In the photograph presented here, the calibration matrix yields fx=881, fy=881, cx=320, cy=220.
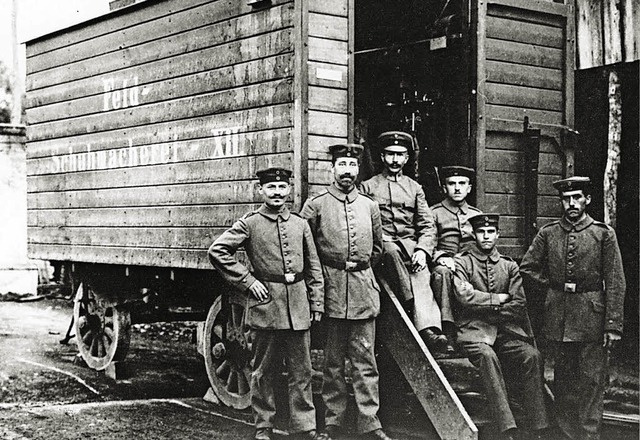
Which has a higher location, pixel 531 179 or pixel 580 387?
pixel 531 179

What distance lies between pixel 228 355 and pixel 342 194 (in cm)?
198

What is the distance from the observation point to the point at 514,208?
24.4 feet

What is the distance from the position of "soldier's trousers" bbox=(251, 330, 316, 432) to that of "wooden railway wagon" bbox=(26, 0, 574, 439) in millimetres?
638

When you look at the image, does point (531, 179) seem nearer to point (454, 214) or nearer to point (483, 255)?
point (454, 214)

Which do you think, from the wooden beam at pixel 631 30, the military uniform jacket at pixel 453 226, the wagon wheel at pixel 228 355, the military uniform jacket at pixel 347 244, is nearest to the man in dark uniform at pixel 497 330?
the military uniform jacket at pixel 453 226

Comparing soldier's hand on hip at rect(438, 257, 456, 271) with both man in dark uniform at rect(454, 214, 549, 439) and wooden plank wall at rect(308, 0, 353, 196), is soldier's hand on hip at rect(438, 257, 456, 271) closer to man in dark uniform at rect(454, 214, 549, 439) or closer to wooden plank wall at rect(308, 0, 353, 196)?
man in dark uniform at rect(454, 214, 549, 439)

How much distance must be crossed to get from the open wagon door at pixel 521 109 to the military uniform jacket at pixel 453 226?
42 cm

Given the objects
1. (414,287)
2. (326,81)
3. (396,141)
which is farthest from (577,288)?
(326,81)

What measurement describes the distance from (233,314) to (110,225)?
A: 2234mm

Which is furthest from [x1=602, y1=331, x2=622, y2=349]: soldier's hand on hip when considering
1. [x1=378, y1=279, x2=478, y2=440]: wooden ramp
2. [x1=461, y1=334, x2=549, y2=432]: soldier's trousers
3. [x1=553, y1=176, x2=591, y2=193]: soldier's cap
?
[x1=378, y1=279, x2=478, y2=440]: wooden ramp

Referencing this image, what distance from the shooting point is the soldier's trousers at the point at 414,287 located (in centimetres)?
613

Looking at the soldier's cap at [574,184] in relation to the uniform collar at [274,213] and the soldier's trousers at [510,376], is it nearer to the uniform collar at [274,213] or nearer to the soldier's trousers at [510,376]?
the soldier's trousers at [510,376]

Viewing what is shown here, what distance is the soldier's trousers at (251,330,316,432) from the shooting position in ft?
19.4

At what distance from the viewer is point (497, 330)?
20.5 ft
